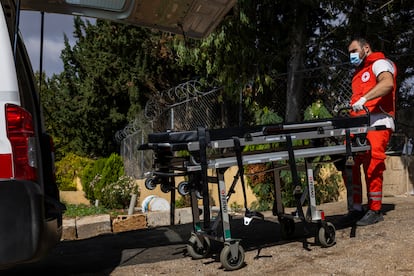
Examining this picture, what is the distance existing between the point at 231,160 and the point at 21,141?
1.76 m

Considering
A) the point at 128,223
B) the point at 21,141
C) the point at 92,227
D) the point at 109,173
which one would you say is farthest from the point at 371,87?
the point at 109,173

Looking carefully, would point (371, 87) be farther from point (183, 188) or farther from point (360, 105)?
point (183, 188)

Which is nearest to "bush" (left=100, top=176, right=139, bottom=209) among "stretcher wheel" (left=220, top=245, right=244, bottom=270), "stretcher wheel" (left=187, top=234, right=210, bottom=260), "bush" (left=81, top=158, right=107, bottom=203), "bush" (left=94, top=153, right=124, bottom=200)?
"bush" (left=94, top=153, right=124, bottom=200)

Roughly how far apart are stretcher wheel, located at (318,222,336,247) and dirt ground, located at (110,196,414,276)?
5 centimetres

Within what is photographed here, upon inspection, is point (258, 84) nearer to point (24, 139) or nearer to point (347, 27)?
point (347, 27)

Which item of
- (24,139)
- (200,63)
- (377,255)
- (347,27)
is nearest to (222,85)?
(200,63)

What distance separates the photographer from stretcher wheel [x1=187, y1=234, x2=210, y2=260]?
4.53m

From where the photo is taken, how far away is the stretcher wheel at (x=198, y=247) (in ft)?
14.9

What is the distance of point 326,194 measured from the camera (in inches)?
325

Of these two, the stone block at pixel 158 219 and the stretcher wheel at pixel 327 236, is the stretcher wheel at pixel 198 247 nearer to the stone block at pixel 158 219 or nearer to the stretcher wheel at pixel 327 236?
the stretcher wheel at pixel 327 236

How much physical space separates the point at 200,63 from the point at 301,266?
20.2ft

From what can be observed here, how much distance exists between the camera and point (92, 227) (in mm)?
8156

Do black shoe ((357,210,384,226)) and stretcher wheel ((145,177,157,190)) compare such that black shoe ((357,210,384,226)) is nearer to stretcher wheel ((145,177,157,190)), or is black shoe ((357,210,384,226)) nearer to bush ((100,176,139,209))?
stretcher wheel ((145,177,157,190))

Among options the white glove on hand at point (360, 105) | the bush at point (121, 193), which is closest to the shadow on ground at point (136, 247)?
the white glove on hand at point (360, 105)
